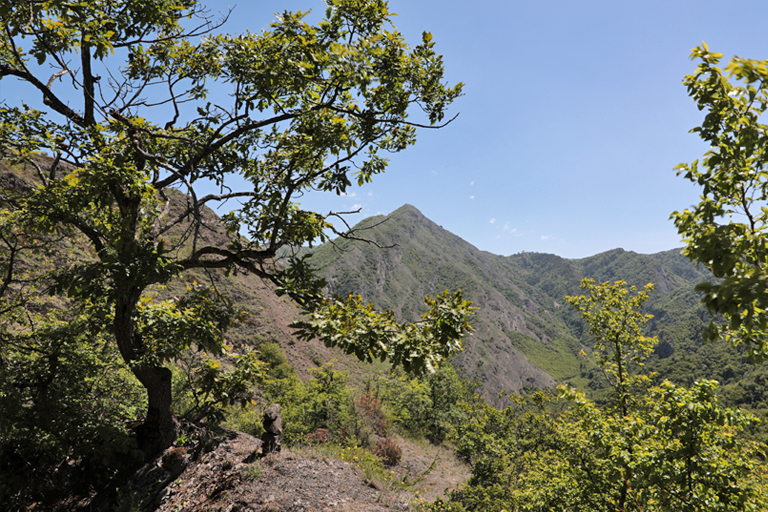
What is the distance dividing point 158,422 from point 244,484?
80.0 inches

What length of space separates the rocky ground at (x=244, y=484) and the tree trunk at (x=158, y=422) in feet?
0.77

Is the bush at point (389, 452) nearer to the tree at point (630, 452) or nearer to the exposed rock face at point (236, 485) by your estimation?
the tree at point (630, 452)

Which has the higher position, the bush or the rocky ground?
the rocky ground

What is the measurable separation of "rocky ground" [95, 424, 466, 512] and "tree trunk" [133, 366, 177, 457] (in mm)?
236

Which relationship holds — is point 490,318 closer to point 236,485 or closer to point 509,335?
point 509,335

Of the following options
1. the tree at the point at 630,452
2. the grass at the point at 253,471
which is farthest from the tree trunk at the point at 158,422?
the tree at the point at 630,452

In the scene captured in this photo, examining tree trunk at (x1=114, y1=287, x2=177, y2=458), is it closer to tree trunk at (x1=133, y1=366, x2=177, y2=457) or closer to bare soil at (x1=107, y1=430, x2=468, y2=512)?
tree trunk at (x1=133, y1=366, x2=177, y2=457)

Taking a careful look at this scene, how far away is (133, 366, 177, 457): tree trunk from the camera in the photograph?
605cm

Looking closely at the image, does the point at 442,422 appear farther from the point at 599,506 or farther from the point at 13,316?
the point at 13,316

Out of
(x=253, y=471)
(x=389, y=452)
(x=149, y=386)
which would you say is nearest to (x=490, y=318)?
(x=389, y=452)

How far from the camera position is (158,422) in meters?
6.25

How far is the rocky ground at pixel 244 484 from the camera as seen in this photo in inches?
214

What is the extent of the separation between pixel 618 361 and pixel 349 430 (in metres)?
10.8

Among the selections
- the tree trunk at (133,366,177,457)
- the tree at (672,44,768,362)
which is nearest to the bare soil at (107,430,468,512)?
the tree trunk at (133,366,177,457)
